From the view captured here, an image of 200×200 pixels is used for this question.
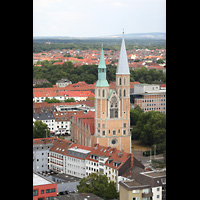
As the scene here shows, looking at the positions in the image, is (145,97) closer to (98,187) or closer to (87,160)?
(87,160)

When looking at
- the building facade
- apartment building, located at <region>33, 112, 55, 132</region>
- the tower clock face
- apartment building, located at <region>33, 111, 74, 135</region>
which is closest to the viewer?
the building facade

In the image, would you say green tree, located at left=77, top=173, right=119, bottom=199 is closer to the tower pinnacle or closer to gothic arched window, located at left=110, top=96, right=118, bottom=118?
gothic arched window, located at left=110, top=96, right=118, bottom=118

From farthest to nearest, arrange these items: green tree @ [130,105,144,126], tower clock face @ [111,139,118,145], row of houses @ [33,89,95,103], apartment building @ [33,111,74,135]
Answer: row of houses @ [33,89,95,103] → apartment building @ [33,111,74,135] → green tree @ [130,105,144,126] → tower clock face @ [111,139,118,145]

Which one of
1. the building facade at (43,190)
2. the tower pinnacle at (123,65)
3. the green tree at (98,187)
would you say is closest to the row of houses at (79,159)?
the green tree at (98,187)

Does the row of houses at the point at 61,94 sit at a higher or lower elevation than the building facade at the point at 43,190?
higher

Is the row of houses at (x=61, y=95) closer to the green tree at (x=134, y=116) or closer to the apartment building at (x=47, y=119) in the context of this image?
the apartment building at (x=47, y=119)

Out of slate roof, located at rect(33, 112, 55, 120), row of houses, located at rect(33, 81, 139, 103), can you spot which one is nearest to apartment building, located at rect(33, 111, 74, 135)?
slate roof, located at rect(33, 112, 55, 120)
